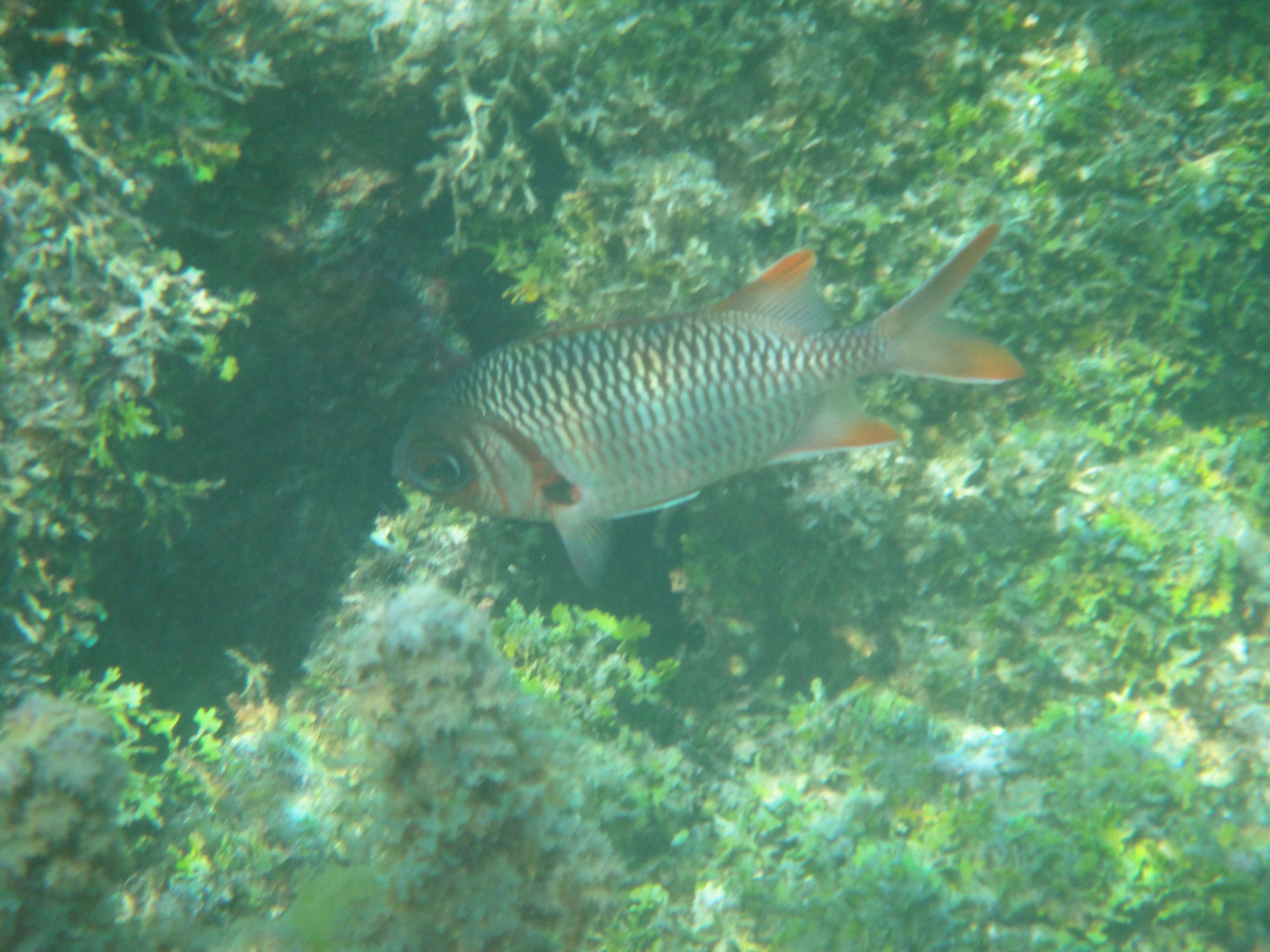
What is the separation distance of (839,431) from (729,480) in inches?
37.4

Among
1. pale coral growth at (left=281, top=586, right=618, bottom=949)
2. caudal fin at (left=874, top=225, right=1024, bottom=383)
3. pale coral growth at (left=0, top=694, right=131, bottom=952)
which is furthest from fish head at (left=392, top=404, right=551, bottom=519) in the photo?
caudal fin at (left=874, top=225, right=1024, bottom=383)

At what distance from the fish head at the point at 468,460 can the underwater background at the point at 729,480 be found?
83cm

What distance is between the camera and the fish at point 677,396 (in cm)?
285

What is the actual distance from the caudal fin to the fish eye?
6.19 ft

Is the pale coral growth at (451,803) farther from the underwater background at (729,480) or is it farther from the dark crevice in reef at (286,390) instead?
the dark crevice in reef at (286,390)

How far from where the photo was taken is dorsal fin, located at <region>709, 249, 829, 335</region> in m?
2.94

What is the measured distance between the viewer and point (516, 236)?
146 inches

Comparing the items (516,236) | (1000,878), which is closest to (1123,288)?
(1000,878)

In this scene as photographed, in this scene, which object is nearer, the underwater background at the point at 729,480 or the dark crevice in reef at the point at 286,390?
the underwater background at the point at 729,480

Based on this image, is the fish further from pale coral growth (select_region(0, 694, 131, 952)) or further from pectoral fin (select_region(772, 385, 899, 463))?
pale coral growth (select_region(0, 694, 131, 952))

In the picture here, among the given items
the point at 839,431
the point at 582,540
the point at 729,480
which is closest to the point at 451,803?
the point at 582,540

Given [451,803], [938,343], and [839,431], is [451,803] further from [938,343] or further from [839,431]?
[938,343]

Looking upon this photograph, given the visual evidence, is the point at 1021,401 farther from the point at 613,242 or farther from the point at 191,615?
the point at 191,615

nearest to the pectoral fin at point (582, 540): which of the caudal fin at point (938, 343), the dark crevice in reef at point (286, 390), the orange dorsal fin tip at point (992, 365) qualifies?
the dark crevice in reef at point (286, 390)
